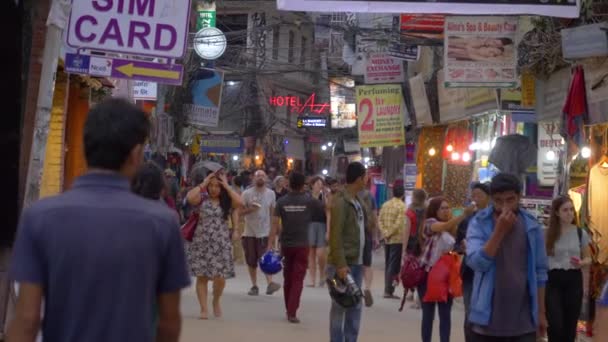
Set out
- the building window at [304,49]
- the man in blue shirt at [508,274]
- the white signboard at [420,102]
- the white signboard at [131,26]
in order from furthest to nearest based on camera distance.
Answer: the building window at [304,49] < the white signboard at [420,102] < the white signboard at [131,26] < the man in blue shirt at [508,274]

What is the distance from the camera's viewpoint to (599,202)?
37.2ft

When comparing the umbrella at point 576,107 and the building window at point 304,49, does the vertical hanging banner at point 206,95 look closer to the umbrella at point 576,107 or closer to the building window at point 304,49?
the umbrella at point 576,107

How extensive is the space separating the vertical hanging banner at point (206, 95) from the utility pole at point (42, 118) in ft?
60.5

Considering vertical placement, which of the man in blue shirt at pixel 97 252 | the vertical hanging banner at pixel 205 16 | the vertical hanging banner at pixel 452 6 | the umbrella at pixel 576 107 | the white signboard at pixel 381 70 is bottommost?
the man in blue shirt at pixel 97 252

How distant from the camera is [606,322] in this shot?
5.63 m

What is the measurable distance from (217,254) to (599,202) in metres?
4.40

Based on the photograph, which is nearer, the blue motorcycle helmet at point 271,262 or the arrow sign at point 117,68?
the arrow sign at point 117,68

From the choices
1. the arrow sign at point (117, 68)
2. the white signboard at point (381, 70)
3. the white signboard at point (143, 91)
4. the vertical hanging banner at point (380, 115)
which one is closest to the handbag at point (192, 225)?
the arrow sign at point (117, 68)

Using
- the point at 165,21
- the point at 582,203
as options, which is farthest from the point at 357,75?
the point at 165,21

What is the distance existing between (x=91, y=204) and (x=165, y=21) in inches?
232

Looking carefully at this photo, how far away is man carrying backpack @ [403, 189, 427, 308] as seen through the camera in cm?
998

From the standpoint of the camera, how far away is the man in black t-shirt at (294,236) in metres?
12.5

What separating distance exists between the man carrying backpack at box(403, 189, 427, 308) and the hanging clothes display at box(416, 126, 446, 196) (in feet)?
24.4

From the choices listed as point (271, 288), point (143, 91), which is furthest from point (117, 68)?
point (143, 91)
